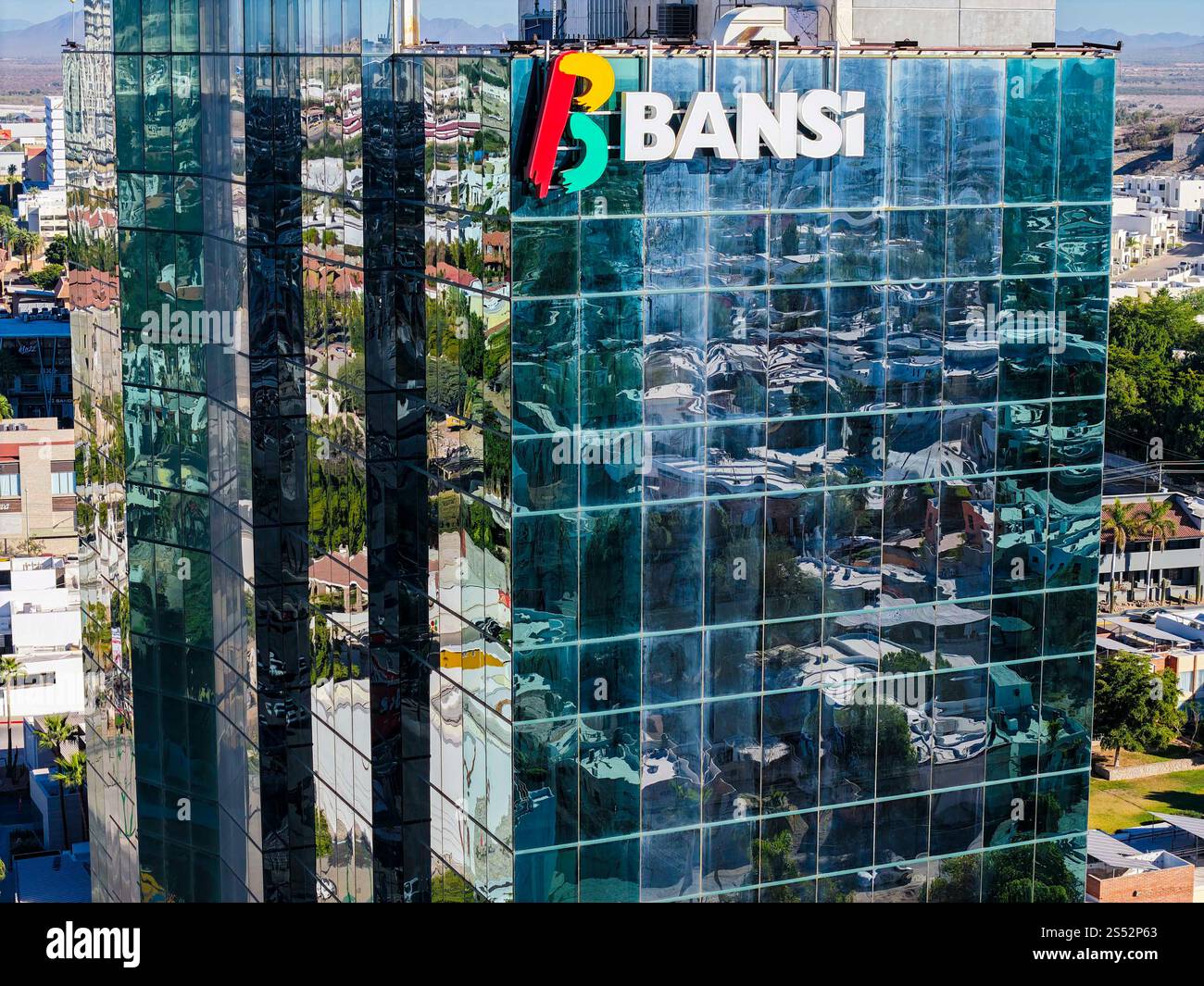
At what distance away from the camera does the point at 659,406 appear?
36656 millimetres

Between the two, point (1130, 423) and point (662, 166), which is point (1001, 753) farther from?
point (1130, 423)

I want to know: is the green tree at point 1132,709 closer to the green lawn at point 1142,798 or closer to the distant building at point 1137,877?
the green lawn at point 1142,798

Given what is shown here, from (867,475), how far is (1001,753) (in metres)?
7.65

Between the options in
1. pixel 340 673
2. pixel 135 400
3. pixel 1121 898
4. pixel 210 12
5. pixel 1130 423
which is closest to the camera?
pixel 340 673

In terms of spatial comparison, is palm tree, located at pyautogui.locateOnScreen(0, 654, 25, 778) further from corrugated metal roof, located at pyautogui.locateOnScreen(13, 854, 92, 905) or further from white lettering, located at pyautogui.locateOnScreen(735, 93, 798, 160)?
white lettering, located at pyautogui.locateOnScreen(735, 93, 798, 160)

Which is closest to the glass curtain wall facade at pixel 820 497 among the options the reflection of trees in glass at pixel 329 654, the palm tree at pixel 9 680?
the reflection of trees in glass at pixel 329 654

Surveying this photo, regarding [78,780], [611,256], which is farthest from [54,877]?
[611,256]

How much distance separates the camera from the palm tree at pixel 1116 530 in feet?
479

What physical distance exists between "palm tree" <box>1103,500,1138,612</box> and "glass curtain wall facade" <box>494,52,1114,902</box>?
107389 mm

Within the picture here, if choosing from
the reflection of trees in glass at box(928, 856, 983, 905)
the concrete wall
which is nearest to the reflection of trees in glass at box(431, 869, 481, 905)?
the reflection of trees in glass at box(928, 856, 983, 905)

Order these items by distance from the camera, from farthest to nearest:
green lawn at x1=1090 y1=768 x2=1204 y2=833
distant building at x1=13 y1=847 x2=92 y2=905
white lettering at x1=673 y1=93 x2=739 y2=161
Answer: green lawn at x1=1090 y1=768 x2=1204 y2=833 < distant building at x1=13 y1=847 x2=92 y2=905 < white lettering at x1=673 y1=93 x2=739 y2=161

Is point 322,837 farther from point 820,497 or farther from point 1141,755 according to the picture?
point 1141,755

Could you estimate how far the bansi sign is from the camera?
34219 millimetres

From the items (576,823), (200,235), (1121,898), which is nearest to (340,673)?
(576,823)
